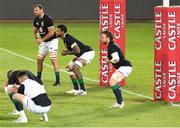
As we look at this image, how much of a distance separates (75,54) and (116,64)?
80.5 inches

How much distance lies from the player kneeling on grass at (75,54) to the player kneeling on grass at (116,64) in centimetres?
183

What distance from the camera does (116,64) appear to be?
15.2 metres

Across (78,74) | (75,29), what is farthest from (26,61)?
(75,29)

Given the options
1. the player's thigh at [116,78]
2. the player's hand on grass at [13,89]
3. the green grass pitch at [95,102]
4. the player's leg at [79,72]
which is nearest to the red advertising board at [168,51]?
the green grass pitch at [95,102]

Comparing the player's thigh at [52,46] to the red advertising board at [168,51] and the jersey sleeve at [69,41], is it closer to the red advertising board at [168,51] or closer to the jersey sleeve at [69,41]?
the jersey sleeve at [69,41]

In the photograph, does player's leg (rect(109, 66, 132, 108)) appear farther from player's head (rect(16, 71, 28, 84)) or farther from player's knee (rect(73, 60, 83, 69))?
player's head (rect(16, 71, 28, 84))

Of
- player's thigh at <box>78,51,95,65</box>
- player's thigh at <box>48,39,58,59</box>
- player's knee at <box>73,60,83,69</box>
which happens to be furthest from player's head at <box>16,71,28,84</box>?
player's thigh at <box>48,39,58,59</box>

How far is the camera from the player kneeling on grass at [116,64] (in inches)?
582

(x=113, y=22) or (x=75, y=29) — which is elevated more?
(x=113, y=22)

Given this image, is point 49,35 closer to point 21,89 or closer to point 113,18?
point 113,18

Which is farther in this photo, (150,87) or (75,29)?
(75,29)

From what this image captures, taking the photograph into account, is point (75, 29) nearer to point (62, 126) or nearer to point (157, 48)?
point (157, 48)

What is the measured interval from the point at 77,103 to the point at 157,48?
2270 millimetres

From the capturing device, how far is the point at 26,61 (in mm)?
24391
